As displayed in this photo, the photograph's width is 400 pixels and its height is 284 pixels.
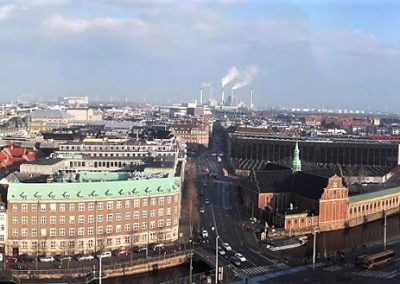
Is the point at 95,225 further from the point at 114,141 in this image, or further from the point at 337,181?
the point at 114,141

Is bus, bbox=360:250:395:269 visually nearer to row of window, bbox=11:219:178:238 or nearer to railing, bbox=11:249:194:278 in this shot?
railing, bbox=11:249:194:278

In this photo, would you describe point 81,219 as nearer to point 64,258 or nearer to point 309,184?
point 64,258

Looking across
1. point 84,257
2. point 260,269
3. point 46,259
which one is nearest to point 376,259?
point 260,269

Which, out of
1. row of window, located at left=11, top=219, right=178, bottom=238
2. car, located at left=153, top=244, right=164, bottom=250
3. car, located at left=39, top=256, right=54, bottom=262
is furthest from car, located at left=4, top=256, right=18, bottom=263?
car, located at left=153, top=244, right=164, bottom=250

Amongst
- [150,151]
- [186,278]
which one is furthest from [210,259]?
[150,151]

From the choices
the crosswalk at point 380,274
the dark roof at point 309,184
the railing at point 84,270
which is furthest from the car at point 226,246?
the dark roof at point 309,184

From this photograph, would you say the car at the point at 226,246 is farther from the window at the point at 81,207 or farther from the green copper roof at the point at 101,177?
the window at the point at 81,207

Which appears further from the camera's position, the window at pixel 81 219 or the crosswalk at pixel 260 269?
the window at pixel 81 219
